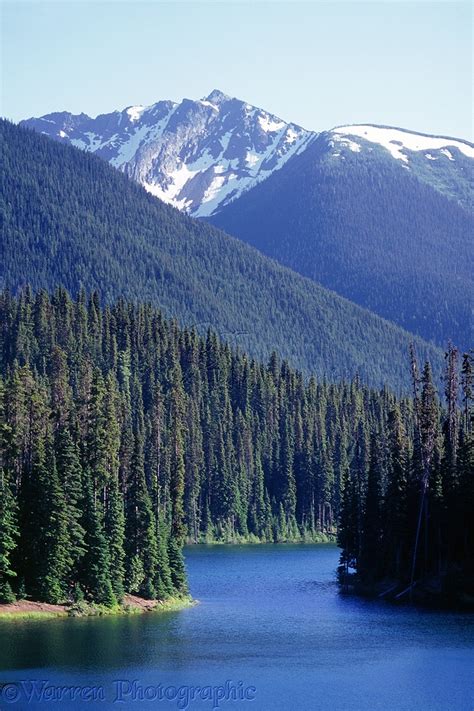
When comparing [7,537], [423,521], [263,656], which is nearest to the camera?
[263,656]

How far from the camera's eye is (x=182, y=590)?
111 meters

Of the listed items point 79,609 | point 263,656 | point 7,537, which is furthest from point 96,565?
point 263,656

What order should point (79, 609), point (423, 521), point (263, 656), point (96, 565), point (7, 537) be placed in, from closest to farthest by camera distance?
point (263, 656), point (7, 537), point (79, 609), point (96, 565), point (423, 521)

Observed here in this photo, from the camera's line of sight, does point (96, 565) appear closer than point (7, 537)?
No

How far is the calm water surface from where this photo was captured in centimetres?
7294

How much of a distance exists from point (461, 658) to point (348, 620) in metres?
A: 18.4

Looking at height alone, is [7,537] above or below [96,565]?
above

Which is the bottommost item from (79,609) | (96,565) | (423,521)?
(79,609)

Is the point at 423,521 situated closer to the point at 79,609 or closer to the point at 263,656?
the point at 79,609

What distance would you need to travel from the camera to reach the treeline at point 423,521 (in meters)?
111

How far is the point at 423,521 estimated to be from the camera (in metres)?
118

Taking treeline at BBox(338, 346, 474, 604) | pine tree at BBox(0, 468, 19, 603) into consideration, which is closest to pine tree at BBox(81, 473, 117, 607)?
pine tree at BBox(0, 468, 19, 603)

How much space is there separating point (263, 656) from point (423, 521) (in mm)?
35650

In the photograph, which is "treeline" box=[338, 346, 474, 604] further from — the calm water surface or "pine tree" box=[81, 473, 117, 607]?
"pine tree" box=[81, 473, 117, 607]
